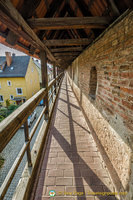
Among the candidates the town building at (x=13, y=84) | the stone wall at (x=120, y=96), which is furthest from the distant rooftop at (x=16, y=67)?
the stone wall at (x=120, y=96)

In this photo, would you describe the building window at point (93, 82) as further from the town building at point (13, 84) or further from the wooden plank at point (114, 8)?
the town building at point (13, 84)

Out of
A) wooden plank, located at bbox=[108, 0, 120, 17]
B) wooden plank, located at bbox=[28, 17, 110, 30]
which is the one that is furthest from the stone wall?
wooden plank, located at bbox=[28, 17, 110, 30]

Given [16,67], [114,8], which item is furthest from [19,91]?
[114,8]

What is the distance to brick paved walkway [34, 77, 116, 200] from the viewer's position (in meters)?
1.47

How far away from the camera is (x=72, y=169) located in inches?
70.5

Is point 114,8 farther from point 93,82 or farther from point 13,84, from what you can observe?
point 13,84

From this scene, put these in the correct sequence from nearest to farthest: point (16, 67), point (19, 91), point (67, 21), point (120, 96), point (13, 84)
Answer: point (120, 96) < point (67, 21) < point (13, 84) < point (19, 91) < point (16, 67)

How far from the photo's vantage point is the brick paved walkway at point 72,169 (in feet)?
4.83

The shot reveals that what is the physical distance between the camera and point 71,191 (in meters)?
1.48

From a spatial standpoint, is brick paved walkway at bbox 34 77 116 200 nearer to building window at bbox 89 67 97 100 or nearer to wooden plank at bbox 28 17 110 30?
building window at bbox 89 67 97 100

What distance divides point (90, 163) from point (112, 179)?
43 cm

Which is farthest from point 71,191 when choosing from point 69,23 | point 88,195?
point 69,23

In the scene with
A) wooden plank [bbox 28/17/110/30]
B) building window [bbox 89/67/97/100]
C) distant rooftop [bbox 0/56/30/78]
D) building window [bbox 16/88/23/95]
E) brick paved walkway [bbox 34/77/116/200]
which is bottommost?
brick paved walkway [bbox 34/77/116/200]

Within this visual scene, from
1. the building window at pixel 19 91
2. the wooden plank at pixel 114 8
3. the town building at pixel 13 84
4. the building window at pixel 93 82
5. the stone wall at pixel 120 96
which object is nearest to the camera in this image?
the stone wall at pixel 120 96
